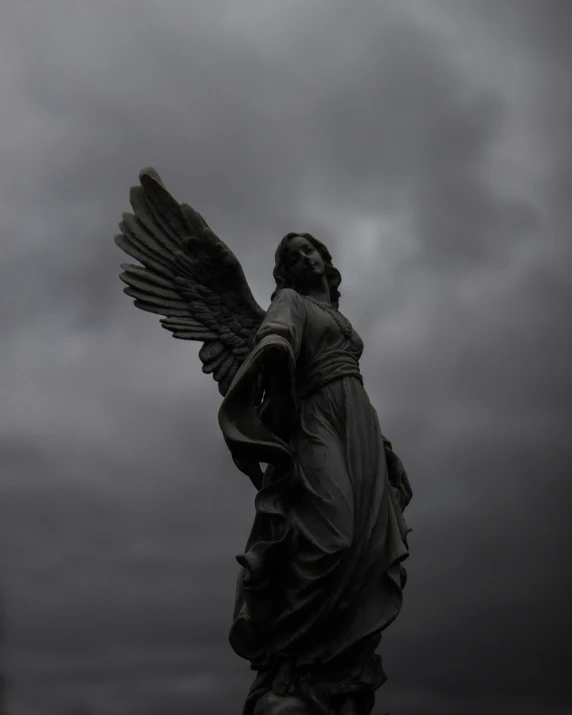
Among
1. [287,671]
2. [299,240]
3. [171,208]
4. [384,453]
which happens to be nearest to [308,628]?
[287,671]

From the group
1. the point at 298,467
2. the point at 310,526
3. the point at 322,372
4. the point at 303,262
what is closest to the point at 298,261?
the point at 303,262

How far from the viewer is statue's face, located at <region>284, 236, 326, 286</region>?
7789mm

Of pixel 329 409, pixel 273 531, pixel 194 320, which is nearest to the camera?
pixel 273 531

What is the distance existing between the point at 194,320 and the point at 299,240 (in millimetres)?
1161

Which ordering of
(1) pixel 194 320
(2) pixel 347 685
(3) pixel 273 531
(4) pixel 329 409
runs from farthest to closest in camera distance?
(1) pixel 194 320
(4) pixel 329 409
(3) pixel 273 531
(2) pixel 347 685

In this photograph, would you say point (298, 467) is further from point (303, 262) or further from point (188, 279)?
point (188, 279)

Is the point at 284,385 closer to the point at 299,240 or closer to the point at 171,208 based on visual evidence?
the point at 299,240

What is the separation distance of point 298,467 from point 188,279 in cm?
214

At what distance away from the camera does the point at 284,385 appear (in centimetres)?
673

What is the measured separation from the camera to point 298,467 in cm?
667

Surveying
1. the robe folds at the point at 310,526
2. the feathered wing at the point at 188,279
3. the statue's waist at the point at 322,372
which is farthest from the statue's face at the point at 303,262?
the statue's waist at the point at 322,372

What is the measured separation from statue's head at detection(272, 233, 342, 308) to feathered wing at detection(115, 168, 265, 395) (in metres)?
0.34

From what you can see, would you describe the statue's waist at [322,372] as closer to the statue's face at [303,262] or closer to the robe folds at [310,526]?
the robe folds at [310,526]

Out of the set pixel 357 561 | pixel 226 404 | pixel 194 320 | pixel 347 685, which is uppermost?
pixel 194 320
